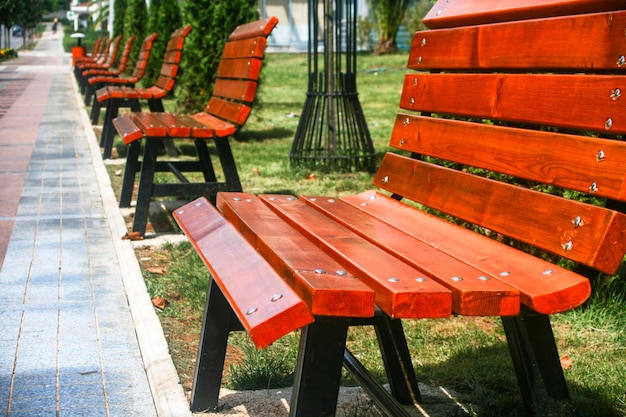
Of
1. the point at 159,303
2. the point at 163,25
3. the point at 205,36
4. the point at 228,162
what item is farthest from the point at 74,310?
the point at 163,25

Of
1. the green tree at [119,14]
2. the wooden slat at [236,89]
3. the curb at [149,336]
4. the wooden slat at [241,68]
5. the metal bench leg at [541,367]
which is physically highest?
the green tree at [119,14]

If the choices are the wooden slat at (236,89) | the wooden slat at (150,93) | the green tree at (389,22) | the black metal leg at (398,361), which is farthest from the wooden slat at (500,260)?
the green tree at (389,22)

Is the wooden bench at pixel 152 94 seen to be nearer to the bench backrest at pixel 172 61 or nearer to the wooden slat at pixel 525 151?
the bench backrest at pixel 172 61

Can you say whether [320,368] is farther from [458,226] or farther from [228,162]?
[228,162]

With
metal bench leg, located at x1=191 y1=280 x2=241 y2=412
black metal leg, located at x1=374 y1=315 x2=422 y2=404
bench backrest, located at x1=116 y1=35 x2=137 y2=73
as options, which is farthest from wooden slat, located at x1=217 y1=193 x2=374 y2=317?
bench backrest, located at x1=116 y1=35 x2=137 y2=73

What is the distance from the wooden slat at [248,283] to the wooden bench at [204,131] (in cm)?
277

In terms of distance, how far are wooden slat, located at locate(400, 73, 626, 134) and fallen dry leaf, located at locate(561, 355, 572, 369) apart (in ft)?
3.57

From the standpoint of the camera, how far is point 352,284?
78.4 inches

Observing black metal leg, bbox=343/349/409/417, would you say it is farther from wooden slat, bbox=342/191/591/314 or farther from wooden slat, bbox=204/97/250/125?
wooden slat, bbox=204/97/250/125

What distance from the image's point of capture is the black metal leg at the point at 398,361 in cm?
297

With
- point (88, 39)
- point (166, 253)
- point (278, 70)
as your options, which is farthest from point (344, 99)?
point (88, 39)

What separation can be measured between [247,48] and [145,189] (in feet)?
4.03

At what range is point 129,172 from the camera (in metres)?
6.42

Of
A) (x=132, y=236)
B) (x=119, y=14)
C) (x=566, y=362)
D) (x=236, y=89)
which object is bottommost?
(x=566, y=362)
